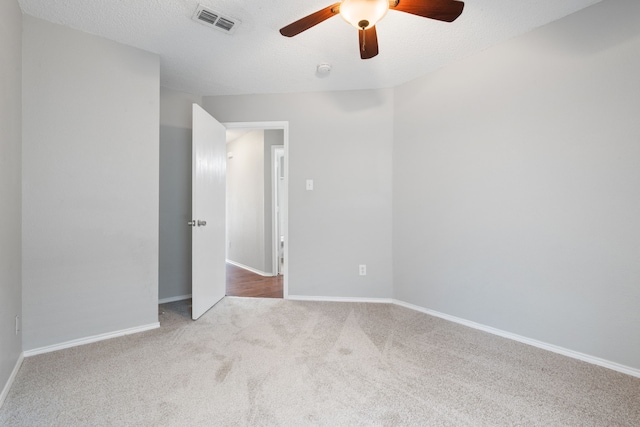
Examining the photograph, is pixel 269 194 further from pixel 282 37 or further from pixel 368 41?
pixel 368 41

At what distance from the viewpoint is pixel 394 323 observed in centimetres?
246

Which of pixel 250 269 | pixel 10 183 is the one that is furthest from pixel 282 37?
pixel 250 269

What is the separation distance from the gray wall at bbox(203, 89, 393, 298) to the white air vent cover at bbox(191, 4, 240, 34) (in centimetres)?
115

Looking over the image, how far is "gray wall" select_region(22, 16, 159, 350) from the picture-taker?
189 centimetres

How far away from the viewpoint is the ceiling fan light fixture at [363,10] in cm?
140

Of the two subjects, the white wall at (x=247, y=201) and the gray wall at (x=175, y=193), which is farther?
the white wall at (x=247, y=201)

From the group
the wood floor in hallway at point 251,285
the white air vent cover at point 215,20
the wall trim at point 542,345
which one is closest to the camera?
the wall trim at point 542,345

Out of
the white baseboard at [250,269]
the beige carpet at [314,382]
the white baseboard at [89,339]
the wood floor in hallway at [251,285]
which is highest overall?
the white baseboard at [250,269]

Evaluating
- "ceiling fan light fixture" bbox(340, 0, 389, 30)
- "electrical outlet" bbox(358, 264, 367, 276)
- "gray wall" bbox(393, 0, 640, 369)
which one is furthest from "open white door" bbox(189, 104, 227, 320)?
"gray wall" bbox(393, 0, 640, 369)

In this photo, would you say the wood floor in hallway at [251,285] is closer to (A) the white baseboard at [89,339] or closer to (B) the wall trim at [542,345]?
(A) the white baseboard at [89,339]

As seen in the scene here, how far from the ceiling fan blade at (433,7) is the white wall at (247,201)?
314 centimetres

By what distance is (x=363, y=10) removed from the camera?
55.6 inches

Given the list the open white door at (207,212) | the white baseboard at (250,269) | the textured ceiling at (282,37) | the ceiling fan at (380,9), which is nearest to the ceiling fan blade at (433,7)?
the ceiling fan at (380,9)

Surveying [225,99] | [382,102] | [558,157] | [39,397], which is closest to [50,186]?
[39,397]
